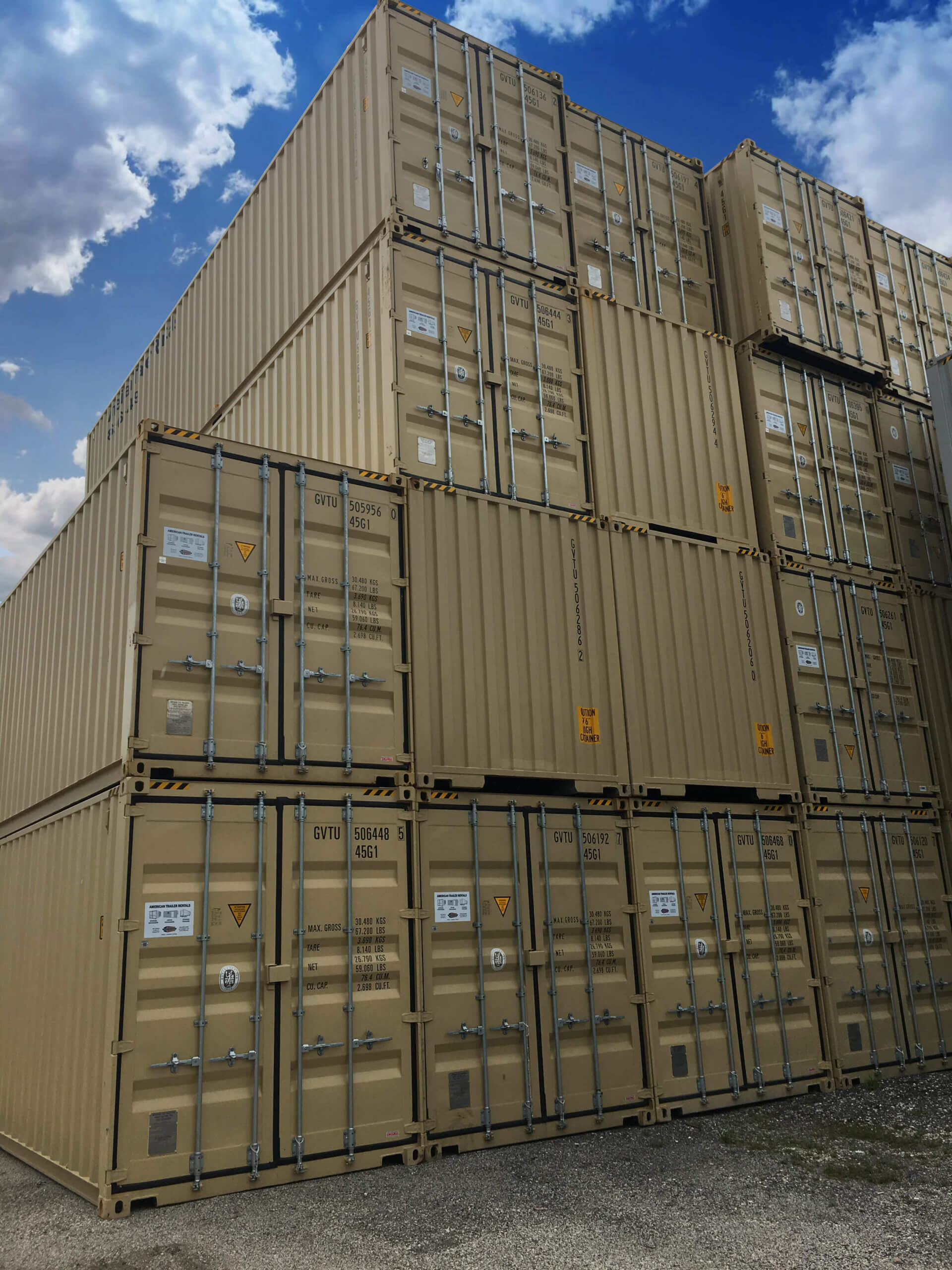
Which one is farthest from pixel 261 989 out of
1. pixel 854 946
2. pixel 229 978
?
pixel 854 946

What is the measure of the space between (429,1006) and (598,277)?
7642 millimetres

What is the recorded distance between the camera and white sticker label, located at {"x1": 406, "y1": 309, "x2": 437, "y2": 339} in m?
9.09

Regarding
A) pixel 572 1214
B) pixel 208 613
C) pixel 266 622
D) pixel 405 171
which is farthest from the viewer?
pixel 405 171

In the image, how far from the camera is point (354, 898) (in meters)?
7.28

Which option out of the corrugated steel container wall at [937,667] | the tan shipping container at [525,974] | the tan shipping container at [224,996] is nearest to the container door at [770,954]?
the tan shipping container at [525,974]

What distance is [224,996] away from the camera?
661 cm

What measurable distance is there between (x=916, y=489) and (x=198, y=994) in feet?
34.0

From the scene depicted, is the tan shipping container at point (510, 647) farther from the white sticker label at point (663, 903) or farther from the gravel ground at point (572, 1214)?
the gravel ground at point (572, 1214)

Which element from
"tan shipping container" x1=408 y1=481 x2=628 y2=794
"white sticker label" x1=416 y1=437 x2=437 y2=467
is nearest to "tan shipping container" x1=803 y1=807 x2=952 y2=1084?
"tan shipping container" x1=408 y1=481 x2=628 y2=794

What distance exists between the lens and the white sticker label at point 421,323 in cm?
909

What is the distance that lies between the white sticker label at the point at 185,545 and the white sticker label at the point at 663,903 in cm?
472

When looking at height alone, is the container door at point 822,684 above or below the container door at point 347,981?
above

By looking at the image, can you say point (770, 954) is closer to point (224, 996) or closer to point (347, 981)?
point (347, 981)

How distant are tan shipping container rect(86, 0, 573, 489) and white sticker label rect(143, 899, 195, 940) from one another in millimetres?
6378
